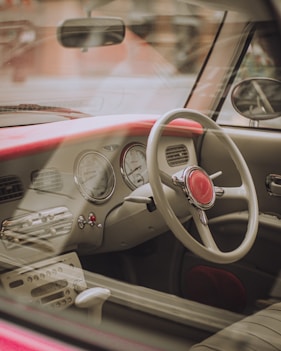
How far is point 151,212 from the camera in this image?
2.08m

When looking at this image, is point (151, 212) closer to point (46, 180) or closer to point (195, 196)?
point (195, 196)

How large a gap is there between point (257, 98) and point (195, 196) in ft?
2.37

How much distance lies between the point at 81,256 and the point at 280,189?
0.97m

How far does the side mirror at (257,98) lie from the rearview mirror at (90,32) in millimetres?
600

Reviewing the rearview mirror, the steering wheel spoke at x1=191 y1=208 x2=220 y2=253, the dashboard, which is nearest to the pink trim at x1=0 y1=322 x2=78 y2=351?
the dashboard

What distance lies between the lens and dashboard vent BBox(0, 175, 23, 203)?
1.89 meters

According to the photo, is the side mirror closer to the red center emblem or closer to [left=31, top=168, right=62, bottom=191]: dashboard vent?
the red center emblem

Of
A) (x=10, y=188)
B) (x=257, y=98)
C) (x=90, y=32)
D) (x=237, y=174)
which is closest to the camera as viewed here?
Answer: (x=10, y=188)

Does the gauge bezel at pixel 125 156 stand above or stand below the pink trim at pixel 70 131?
below

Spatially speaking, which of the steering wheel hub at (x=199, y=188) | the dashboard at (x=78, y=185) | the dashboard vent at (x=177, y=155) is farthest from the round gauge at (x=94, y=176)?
the steering wheel hub at (x=199, y=188)

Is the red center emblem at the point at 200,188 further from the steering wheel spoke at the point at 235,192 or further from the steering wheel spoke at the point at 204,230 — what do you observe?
the steering wheel spoke at the point at 235,192

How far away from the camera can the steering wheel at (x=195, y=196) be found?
1.89 metres

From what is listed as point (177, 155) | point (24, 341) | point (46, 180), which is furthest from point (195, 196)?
point (24, 341)

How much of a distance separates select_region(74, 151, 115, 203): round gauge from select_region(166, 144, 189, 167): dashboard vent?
230mm
